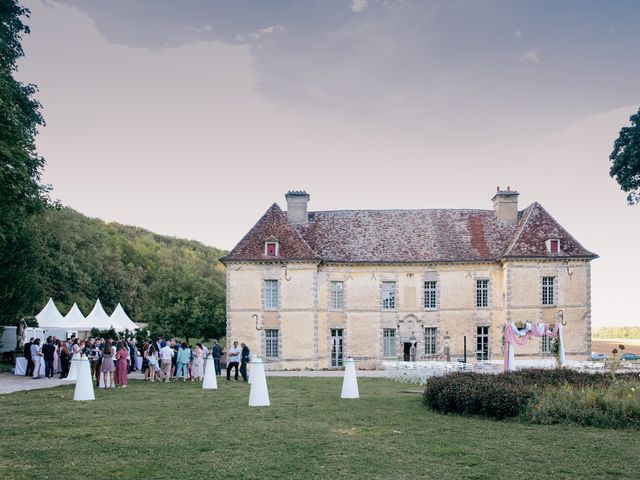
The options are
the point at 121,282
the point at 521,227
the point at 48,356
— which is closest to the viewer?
the point at 48,356

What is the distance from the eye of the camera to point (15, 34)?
2467 centimetres

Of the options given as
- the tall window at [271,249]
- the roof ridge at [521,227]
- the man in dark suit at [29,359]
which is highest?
the roof ridge at [521,227]

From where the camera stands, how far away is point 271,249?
113 ft

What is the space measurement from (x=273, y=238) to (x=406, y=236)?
26.3 ft

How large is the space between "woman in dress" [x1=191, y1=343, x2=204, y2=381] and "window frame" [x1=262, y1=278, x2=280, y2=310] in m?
9.88

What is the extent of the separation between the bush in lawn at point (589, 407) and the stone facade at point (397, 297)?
69.9 feet

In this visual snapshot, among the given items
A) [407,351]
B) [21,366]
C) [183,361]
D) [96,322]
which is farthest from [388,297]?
[21,366]

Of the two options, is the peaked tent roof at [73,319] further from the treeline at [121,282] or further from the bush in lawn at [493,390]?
the bush in lawn at [493,390]

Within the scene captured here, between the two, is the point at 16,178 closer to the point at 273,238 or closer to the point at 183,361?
the point at 183,361

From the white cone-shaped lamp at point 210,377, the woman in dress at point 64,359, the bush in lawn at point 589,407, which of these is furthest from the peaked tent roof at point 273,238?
the bush in lawn at point 589,407

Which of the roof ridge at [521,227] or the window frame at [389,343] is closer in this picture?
the roof ridge at [521,227]

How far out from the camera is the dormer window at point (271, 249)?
34.2 meters

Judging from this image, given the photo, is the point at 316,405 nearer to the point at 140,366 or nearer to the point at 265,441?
the point at 265,441

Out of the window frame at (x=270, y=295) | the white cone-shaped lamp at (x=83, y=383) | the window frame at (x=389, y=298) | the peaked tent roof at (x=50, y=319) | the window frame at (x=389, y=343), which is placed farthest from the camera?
the window frame at (x=389, y=298)
